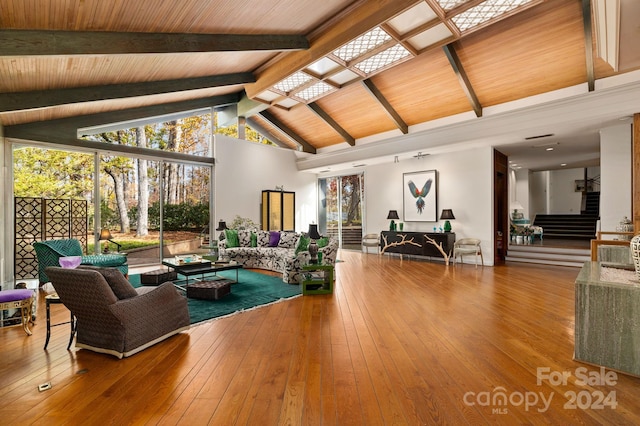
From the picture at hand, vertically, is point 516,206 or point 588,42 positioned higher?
point 588,42

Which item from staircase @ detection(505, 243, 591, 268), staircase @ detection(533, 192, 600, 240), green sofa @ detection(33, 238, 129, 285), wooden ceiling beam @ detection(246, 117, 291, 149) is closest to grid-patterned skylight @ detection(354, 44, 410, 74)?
wooden ceiling beam @ detection(246, 117, 291, 149)

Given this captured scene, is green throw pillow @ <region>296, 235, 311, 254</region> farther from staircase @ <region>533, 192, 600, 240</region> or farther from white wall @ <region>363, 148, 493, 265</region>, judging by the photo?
staircase @ <region>533, 192, 600, 240</region>

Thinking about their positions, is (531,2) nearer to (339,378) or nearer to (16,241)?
(339,378)

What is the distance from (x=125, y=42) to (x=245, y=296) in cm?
374

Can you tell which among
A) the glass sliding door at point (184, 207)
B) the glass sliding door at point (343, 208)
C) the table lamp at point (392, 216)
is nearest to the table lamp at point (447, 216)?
the table lamp at point (392, 216)

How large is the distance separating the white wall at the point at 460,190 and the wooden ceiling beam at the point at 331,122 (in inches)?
55.4

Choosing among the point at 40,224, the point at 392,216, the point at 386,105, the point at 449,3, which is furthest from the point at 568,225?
the point at 40,224

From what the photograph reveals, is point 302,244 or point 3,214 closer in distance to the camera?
point 3,214

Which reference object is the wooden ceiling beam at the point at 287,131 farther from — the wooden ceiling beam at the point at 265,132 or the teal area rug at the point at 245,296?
the teal area rug at the point at 245,296

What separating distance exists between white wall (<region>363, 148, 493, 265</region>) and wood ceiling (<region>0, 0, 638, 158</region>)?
128 centimetres

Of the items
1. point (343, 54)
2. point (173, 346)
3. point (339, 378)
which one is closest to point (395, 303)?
point (339, 378)

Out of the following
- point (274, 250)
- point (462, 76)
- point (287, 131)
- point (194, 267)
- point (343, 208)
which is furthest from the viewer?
point (343, 208)

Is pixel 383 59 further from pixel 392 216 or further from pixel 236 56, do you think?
pixel 392 216

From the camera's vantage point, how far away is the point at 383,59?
5523 millimetres
